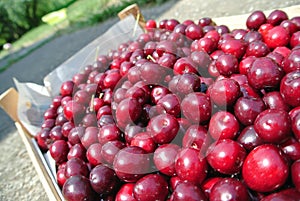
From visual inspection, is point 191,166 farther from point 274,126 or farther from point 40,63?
point 40,63

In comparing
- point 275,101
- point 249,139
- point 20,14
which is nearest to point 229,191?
point 249,139

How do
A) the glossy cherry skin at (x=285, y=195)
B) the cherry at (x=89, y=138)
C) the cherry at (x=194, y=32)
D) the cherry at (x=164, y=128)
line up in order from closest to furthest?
the glossy cherry skin at (x=285, y=195), the cherry at (x=164, y=128), the cherry at (x=89, y=138), the cherry at (x=194, y=32)

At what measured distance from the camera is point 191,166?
102cm

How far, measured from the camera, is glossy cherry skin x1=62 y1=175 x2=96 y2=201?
3.85 feet

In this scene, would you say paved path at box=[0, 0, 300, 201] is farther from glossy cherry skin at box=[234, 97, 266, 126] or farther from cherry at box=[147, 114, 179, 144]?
glossy cherry skin at box=[234, 97, 266, 126]

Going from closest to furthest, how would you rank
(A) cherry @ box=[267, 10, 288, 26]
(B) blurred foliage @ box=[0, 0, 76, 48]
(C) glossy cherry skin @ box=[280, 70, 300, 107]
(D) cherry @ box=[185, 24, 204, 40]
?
(C) glossy cherry skin @ box=[280, 70, 300, 107]
(A) cherry @ box=[267, 10, 288, 26]
(D) cherry @ box=[185, 24, 204, 40]
(B) blurred foliage @ box=[0, 0, 76, 48]

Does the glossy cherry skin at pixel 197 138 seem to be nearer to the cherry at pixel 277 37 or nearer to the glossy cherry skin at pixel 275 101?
the glossy cherry skin at pixel 275 101

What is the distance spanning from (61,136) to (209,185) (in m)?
1.02

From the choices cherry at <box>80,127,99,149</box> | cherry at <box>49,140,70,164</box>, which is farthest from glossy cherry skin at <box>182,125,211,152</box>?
cherry at <box>49,140,70,164</box>

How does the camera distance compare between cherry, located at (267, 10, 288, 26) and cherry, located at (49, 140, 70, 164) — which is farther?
cherry, located at (267, 10, 288, 26)

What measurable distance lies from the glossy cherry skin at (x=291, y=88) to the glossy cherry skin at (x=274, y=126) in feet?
0.35

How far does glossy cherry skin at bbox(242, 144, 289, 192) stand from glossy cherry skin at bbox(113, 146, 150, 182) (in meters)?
0.39

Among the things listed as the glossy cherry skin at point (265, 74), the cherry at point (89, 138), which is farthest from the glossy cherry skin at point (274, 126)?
the cherry at point (89, 138)

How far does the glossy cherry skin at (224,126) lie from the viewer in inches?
42.4
